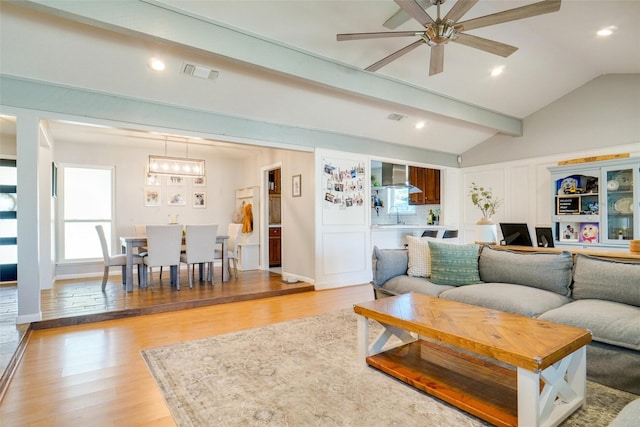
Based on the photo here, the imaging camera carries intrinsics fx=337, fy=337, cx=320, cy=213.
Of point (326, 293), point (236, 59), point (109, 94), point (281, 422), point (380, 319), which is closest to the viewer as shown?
point (281, 422)

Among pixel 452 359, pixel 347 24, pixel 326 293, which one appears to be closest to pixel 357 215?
pixel 326 293

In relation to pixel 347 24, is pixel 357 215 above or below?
below

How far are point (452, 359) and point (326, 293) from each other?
110 inches

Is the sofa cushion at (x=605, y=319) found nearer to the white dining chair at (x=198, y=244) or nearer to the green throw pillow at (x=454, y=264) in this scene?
the green throw pillow at (x=454, y=264)

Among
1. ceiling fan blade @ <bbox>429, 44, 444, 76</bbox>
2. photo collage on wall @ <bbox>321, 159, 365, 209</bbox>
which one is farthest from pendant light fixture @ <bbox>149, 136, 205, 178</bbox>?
ceiling fan blade @ <bbox>429, 44, 444, 76</bbox>

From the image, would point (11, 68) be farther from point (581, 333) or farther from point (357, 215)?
point (581, 333)

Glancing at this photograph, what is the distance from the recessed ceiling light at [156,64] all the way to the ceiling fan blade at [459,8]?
8.69ft

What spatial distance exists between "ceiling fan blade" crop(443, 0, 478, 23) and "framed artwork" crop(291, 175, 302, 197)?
363 cm

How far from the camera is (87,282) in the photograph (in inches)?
220

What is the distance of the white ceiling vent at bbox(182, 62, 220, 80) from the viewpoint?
136 inches

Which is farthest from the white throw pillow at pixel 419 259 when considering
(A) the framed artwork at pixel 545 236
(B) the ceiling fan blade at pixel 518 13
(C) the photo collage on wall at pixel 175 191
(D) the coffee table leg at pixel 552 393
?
(C) the photo collage on wall at pixel 175 191

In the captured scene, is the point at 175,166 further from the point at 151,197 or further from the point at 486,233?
the point at 486,233

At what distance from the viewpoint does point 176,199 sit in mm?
7234

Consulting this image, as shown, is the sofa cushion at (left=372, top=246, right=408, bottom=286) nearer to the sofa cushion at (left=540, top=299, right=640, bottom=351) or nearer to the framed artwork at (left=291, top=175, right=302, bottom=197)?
the sofa cushion at (left=540, top=299, right=640, bottom=351)
